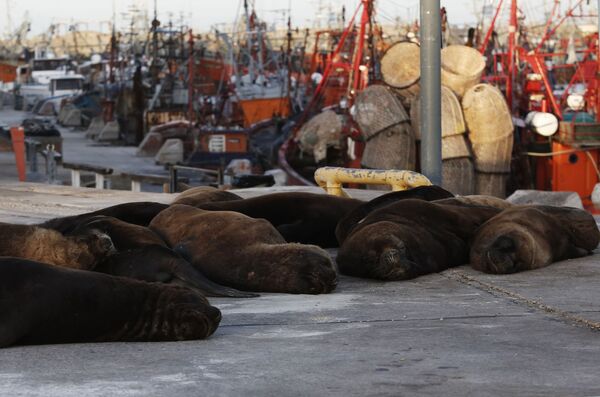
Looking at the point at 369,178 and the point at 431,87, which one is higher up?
the point at 431,87

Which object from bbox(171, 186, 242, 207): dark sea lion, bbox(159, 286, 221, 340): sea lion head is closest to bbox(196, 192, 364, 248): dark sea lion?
bbox(171, 186, 242, 207): dark sea lion

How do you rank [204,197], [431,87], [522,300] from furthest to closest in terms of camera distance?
[431,87] → [204,197] → [522,300]

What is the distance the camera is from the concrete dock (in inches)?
187

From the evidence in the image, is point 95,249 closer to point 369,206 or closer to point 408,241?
point 408,241

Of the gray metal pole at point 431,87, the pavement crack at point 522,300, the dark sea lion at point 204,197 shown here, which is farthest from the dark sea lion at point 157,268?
the gray metal pole at point 431,87

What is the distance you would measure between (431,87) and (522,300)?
455cm

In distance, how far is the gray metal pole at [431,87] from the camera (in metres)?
11.2

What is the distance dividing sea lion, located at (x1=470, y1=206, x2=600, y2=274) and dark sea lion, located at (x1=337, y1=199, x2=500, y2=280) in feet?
0.55

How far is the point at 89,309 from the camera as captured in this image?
5.64 metres

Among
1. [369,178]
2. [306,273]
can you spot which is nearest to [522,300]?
[306,273]

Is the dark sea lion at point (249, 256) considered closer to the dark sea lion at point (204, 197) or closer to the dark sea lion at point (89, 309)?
the dark sea lion at point (89, 309)

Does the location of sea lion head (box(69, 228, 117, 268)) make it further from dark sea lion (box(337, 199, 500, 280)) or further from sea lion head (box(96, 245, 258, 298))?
dark sea lion (box(337, 199, 500, 280))

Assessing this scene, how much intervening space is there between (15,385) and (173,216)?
12.2ft

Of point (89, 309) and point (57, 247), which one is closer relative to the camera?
point (89, 309)
